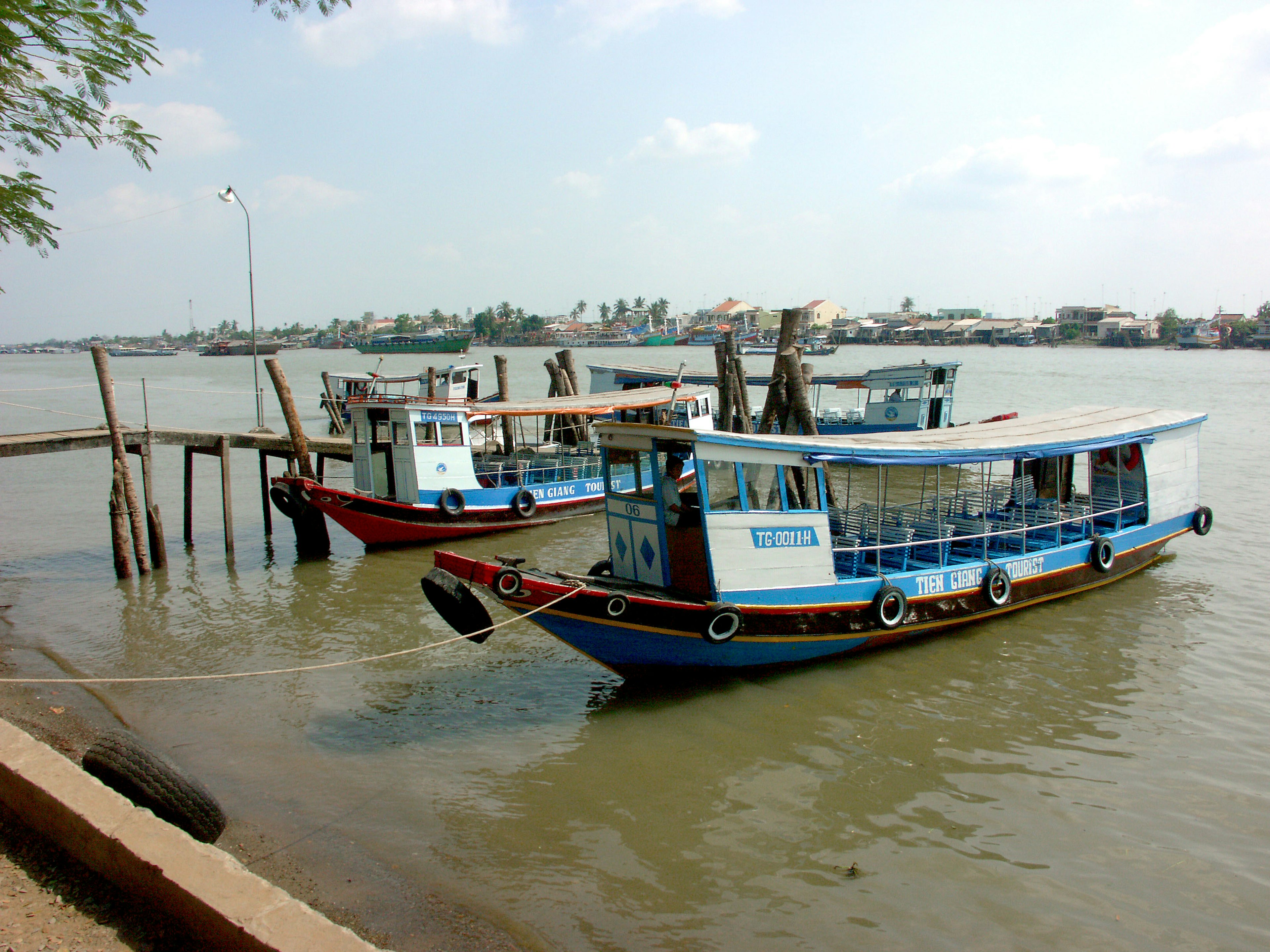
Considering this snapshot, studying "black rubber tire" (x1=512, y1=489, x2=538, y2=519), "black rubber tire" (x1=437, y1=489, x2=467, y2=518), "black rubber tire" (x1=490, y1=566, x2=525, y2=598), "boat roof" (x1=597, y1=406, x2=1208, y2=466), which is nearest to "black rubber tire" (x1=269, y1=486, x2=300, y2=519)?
"black rubber tire" (x1=437, y1=489, x2=467, y2=518)

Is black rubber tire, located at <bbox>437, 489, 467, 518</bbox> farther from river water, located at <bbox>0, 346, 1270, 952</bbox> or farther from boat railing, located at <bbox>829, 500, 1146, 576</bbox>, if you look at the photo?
boat railing, located at <bbox>829, 500, 1146, 576</bbox>

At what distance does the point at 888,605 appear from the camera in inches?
350

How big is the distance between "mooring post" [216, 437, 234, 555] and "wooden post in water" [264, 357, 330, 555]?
3.64ft

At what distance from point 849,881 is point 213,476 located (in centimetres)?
2402

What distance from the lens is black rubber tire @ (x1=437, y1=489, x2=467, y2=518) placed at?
15.0 metres

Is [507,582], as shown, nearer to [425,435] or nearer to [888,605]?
[888,605]

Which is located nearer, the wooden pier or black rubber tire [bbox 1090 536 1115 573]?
black rubber tire [bbox 1090 536 1115 573]

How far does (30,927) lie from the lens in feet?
11.6

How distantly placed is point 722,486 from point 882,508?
9.71 feet

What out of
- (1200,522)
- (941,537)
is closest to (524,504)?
(941,537)

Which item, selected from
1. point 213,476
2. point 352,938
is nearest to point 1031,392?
point 213,476

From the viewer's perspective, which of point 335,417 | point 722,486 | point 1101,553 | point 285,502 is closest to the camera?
point 722,486

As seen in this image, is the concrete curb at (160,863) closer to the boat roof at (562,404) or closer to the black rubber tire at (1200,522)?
the boat roof at (562,404)

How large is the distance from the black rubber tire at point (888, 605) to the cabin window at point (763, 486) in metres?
1.61
